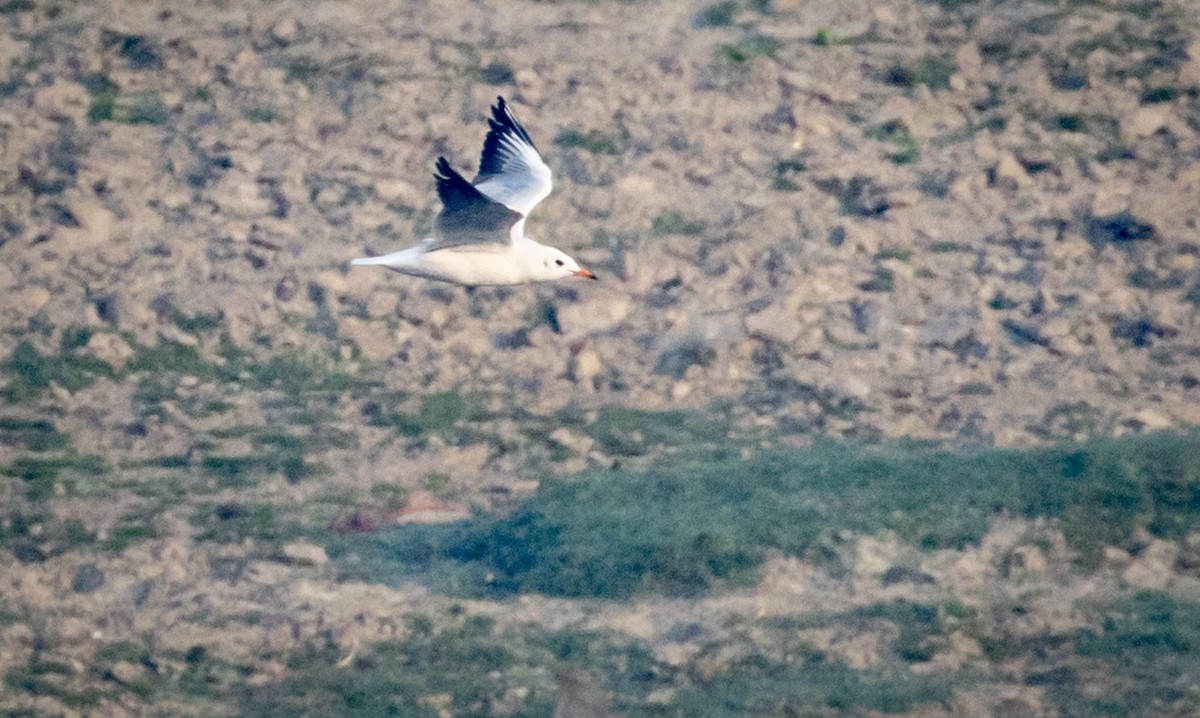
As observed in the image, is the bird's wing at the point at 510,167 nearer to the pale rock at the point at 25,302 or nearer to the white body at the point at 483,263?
the white body at the point at 483,263

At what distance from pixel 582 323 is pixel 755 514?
7.05 ft

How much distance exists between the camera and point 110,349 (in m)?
9.27

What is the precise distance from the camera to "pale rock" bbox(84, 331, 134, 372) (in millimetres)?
9203

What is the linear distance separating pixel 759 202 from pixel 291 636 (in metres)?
4.81

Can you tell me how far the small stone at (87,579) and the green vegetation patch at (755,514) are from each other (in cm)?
121

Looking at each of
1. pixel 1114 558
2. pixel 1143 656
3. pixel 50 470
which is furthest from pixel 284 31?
pixel 1143 656

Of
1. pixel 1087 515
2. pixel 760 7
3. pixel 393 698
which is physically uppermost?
pixel 760 7

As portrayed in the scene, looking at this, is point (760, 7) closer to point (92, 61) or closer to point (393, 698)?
point (92, 61)

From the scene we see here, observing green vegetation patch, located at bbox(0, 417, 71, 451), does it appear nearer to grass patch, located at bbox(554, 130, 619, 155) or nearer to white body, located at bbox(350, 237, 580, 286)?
white body, located at bbox(350, 237, 580, 286)

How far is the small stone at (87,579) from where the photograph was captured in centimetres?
768

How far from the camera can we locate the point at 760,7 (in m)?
12.2

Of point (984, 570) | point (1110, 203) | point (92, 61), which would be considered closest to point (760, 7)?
point (1110, 203)

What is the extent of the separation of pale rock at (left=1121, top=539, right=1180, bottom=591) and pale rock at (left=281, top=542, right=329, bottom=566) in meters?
4.07

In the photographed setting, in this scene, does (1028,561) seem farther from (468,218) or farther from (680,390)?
(468,218)
